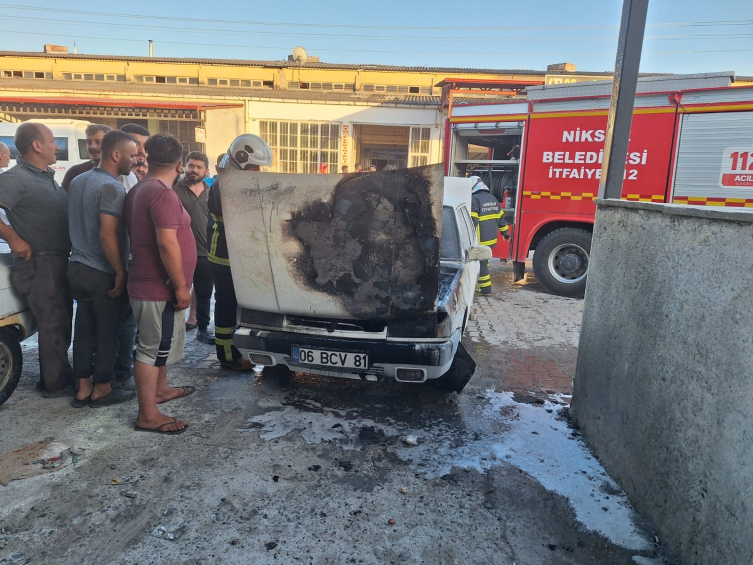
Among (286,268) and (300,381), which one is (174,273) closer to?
(286,268)

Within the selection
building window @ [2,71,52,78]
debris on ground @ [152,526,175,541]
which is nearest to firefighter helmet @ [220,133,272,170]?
debris on ground @ [152,526,175,541]

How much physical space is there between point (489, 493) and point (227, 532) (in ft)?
4.62

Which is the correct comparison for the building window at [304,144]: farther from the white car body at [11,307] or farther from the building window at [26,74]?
the white car body at [11,307]

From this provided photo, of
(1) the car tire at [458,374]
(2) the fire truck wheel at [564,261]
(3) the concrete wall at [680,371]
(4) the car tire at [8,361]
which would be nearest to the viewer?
(3) the concrete wall at [680,371]

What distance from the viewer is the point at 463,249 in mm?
4629

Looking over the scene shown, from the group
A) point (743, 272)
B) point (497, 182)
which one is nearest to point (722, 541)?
point (743, 272)

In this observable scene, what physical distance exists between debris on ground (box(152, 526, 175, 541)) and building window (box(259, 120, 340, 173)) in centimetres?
1924

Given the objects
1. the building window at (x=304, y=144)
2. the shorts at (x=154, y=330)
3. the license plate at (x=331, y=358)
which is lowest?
the license plate at (x=331, y=358)

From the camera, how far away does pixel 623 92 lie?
10.7 feet

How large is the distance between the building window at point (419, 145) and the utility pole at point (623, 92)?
17.4 m

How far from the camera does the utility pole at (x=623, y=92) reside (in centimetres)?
316

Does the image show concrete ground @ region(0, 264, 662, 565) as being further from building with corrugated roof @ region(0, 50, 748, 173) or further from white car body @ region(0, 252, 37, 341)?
building with corrugated roof @ region(0, 50, 748, 173)

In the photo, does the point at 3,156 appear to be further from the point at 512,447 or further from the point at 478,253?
the point at 512,447

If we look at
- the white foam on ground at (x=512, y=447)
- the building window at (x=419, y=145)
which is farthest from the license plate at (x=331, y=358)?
the building window at (x=419, y=145)
